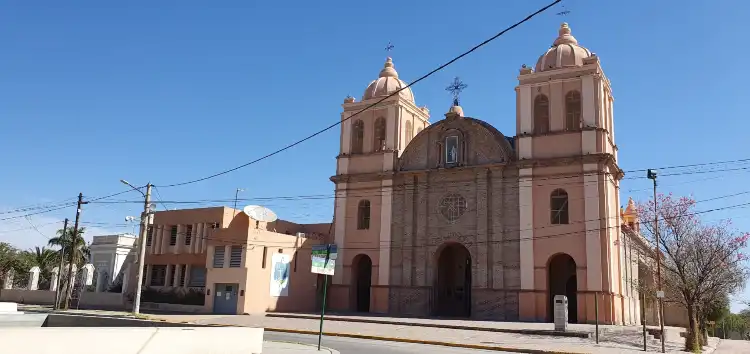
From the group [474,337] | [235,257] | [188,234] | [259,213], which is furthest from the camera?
[188,234]

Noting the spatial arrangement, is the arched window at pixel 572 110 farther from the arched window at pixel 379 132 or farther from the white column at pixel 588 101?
the arched window at pixel 379 132

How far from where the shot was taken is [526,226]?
34.8m

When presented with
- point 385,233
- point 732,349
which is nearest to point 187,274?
point 385,233

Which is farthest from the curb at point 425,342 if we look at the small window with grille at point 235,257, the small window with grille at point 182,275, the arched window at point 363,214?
the small window with grille at point 182,275

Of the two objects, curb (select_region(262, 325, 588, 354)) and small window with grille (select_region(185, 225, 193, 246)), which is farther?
small window with grille (select_region(185, 225, 193, 246))

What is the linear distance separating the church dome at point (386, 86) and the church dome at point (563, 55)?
9817 millimetres

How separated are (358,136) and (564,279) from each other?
55.5 feet

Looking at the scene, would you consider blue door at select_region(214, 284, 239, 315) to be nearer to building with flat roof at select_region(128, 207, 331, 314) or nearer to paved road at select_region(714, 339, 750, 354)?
building with flat roof at select_region(128, 207, 331, 314)

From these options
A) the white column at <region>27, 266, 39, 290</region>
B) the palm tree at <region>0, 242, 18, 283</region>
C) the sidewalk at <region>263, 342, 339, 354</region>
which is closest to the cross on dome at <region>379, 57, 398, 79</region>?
the sidewalk at <region>263, 342, 339, 354</region>

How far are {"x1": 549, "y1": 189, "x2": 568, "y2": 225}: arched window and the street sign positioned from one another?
2038 centimetres

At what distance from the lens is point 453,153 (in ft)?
126

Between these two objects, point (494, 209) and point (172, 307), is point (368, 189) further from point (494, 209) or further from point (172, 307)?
point (172, 307)

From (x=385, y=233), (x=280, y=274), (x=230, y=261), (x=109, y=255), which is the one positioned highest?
(x=385, y=233)

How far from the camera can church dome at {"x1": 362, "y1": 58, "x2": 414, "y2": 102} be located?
4303cm
